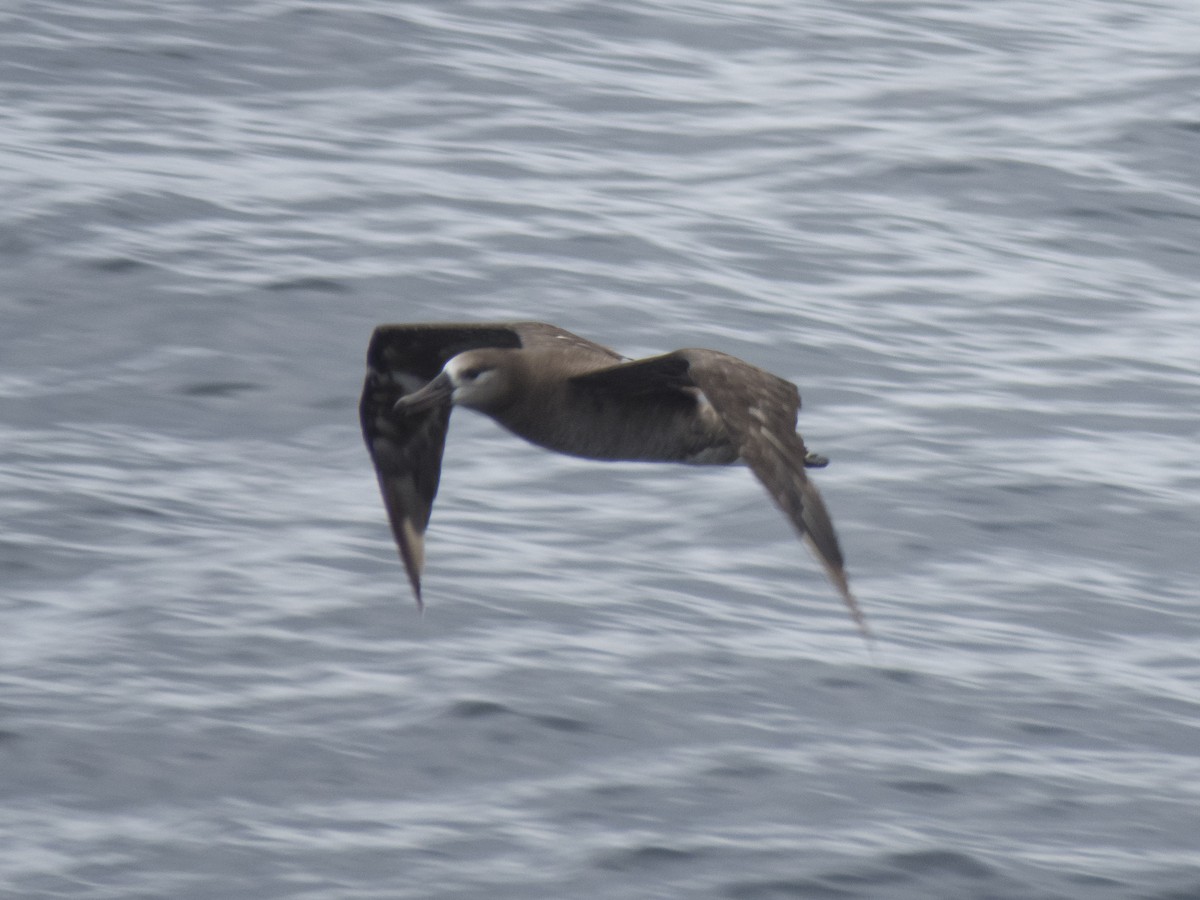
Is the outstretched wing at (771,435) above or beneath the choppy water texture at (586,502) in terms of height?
above

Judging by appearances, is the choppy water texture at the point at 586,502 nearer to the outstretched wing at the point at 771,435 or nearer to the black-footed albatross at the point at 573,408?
the black-footed albatross at the point at 573,408

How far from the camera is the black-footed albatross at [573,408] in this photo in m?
6.79

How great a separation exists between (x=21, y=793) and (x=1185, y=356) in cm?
668

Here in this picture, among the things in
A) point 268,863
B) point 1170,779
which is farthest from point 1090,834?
point 268,863

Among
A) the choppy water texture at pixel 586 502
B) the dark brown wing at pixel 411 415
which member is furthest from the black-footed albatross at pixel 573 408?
the choppy water texture at pixel 586 502

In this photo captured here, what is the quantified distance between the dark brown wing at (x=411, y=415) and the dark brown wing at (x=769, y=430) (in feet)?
3.96

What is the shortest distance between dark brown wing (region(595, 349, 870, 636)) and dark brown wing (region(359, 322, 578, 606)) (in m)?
1.21

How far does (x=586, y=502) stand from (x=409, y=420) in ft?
3.88

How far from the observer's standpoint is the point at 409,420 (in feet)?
29.0

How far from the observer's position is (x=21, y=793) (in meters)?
7.71

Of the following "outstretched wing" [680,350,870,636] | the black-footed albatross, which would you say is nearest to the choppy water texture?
the black-footed albatross

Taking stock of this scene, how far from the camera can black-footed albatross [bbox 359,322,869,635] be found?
267 inches

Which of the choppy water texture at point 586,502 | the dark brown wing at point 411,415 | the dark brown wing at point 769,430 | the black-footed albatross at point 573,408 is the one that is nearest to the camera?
the dark brown wing at point 769,430

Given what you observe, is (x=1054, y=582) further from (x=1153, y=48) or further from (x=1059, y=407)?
(x=1153, y=48)
